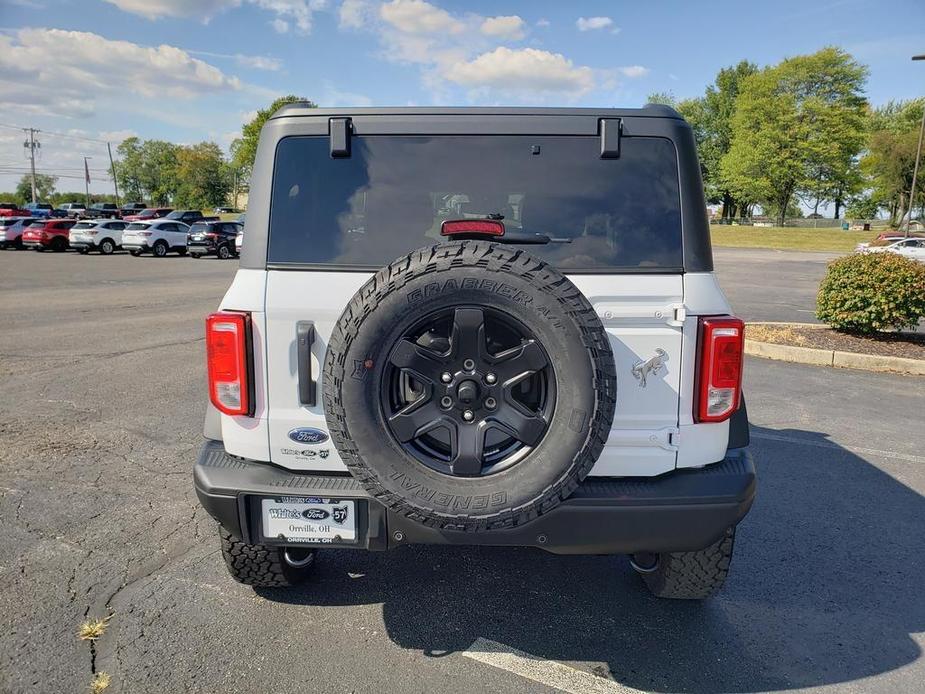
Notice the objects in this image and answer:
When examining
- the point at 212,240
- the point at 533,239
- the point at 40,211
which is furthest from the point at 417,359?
the point at 40,211

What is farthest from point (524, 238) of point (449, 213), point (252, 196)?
point (252, 196)

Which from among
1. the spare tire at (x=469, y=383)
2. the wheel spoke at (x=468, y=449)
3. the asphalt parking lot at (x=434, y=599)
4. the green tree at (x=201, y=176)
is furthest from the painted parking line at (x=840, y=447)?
the green tree at (x=201, y=176)

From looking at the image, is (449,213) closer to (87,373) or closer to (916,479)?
(916,479)

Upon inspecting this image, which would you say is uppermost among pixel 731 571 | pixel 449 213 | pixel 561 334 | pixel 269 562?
pixel 449 213

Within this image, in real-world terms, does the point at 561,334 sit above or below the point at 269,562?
above

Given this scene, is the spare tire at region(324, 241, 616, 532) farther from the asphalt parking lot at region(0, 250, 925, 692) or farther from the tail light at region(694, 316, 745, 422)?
the asphalt parking lot at region(0, 250, 925, 692)

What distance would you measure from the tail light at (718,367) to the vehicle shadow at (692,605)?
40.7 inches

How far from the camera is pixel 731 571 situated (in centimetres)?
351

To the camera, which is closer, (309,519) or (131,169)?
(309,519)

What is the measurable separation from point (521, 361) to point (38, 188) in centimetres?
15054

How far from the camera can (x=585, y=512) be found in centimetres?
245

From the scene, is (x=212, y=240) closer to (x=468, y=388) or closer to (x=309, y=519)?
(x=309, y=519)

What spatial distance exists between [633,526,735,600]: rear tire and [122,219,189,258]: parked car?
3144cm

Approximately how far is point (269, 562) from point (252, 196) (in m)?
1.61
